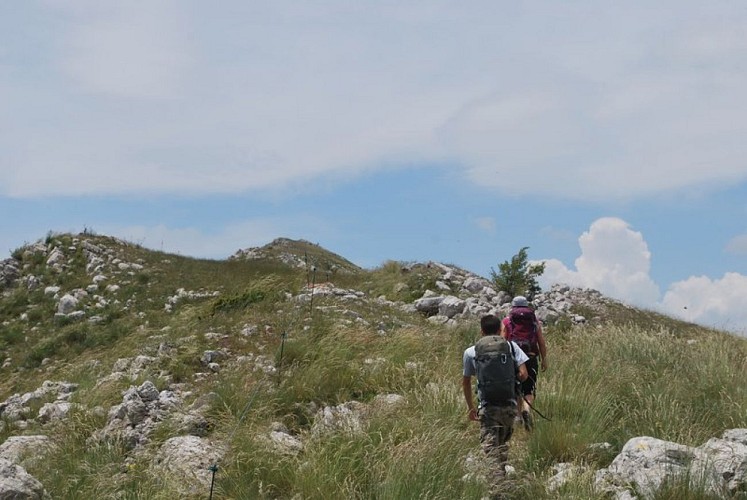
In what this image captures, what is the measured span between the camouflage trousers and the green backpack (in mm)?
78

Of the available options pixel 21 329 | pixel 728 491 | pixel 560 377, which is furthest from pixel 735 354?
pixel 21 329

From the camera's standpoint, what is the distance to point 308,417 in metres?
8.11

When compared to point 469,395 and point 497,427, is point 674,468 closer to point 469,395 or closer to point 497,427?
point 497,427

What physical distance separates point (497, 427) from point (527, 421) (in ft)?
2.69

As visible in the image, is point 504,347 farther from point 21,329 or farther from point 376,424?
point 21,329

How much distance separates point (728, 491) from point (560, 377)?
3104 mm

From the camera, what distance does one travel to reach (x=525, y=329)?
8.40 metres

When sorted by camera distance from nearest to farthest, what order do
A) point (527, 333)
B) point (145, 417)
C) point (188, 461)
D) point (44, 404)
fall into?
point (188, 461) < point (145, 417) < point (527, 333) < point (44, 404)

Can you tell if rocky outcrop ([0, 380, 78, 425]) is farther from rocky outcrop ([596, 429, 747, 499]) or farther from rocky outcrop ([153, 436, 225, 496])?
rocky outcrop ([596, 429, 747, 499])

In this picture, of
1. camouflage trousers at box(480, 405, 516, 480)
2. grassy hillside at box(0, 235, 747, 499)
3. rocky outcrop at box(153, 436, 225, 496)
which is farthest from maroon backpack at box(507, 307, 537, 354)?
rocky outcrop at box(153, 436, 225, 496)

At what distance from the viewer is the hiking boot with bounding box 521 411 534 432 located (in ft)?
23.3

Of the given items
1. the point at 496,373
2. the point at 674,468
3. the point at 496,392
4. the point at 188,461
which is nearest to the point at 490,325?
the point at 496,373

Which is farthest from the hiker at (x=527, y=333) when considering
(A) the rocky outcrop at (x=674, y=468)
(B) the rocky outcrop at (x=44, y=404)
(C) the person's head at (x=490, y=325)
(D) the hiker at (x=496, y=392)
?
(B) the rocky outcrop at (x=44, y=404)

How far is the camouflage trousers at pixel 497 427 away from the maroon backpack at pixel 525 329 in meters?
1.89
